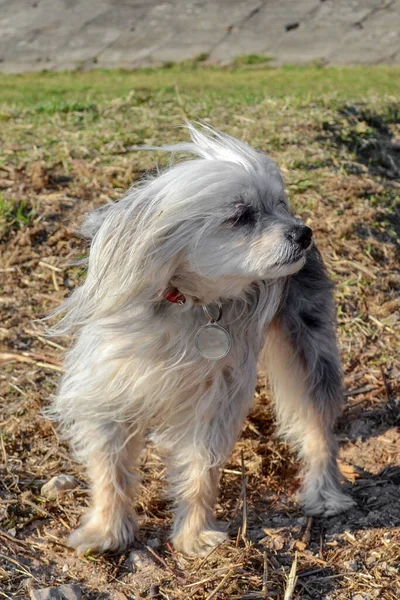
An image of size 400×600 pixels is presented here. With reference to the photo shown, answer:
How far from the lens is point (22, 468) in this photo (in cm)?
404

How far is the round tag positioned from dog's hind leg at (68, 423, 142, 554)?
561 millimetres

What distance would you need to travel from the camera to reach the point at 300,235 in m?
3.00

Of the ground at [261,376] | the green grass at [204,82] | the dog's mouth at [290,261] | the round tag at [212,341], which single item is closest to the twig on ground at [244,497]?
the ground at [261,376]

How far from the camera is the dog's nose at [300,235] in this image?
9.82ft

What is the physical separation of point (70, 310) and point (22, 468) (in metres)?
1.08

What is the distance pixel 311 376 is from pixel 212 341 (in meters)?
0.91

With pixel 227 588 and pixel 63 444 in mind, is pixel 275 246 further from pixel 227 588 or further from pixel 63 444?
pixel 63 444

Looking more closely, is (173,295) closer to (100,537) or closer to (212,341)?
(212,341)

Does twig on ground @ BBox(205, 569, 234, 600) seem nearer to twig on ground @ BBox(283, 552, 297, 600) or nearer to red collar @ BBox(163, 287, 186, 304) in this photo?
twig on ground @ BBox(283, 552, 297, 600)

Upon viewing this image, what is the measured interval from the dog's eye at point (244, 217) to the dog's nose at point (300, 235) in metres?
0.15

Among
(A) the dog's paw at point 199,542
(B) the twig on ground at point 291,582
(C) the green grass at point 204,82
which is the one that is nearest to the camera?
(B) the twig on ground at point 291,582

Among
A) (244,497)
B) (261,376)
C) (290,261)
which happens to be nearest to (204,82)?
(261,376)

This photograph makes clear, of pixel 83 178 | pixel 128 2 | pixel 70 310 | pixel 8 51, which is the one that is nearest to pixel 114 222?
pixel 70 310

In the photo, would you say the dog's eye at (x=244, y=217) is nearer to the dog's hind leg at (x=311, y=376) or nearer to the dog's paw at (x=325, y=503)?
the dog's hind leg at (x=311, y=376)
